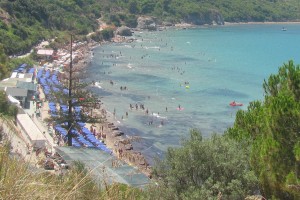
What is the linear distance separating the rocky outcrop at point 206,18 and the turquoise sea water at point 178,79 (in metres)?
29.6

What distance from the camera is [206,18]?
461 feet

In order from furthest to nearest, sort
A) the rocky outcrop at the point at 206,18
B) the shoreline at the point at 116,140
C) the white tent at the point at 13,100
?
the rocky outcrop at the point at 206,18
the white tent at the point at 13,100
the shoreline at the point at 116,140

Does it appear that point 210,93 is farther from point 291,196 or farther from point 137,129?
point 291,196

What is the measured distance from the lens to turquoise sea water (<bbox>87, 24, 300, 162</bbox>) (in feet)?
121

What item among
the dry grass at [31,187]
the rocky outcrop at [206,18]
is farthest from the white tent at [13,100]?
the rocky outcrop at [206,18]

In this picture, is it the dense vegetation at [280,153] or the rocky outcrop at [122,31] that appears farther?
the rocky outcrop at [122,31]

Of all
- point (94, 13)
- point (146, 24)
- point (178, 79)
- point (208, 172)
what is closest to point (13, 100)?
point (178, 79)

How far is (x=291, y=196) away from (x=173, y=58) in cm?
6544

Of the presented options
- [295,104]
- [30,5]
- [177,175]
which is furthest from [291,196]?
[30,5]

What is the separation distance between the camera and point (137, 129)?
35.7 meters

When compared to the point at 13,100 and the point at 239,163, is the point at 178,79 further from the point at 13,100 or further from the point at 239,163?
the point at 239,163

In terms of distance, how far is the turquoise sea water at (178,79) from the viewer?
36969 millimetres

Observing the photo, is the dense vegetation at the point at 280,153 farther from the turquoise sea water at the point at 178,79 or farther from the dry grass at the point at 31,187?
the turquoise sea water at the point at 178,79

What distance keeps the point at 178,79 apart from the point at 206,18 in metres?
89.4
